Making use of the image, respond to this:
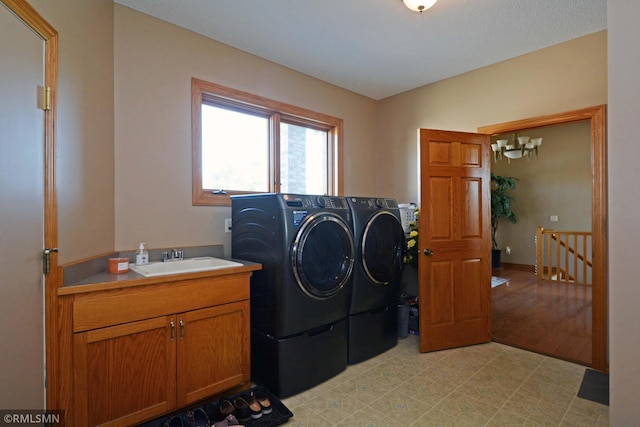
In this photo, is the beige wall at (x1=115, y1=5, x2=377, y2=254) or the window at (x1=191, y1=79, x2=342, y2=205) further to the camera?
the window at (x1=191, y1=79, x2=342, y2=205)

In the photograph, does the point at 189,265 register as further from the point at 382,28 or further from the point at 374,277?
the point at 382,28

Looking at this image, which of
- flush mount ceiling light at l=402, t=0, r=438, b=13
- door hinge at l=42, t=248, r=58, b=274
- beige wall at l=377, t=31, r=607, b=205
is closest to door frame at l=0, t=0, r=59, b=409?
door hinge at l=42, t=248, r=58, b=274

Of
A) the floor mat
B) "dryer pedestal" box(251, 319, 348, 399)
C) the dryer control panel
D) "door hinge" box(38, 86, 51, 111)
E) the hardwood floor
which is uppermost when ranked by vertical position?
"door hinge" box(38, 86, 51, 111)

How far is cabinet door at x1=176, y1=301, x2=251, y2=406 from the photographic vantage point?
1.84 meters

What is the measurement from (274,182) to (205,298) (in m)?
1.50

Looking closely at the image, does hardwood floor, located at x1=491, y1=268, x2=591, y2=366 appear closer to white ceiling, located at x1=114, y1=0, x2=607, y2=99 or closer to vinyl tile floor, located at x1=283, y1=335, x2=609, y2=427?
vinyl tile floor, located at x1=283, y1=335, x2=609, y2=427

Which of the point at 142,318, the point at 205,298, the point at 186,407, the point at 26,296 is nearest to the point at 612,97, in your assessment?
the point at 205,298

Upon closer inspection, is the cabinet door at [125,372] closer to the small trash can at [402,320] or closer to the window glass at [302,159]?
the window glass at [302,159]

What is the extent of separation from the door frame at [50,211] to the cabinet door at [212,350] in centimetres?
56

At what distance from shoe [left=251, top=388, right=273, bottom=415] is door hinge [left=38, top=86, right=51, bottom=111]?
76.3 inches

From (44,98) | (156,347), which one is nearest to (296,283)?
(156,347)

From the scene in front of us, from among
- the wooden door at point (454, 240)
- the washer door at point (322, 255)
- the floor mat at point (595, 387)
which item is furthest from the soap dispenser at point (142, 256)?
the floor mat at point (595, 387)

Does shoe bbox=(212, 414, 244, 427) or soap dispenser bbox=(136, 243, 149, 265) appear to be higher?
soap dispenser bbox=(136, 243, 149, 265)

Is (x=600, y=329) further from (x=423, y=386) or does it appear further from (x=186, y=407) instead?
(x=186, y=407)
